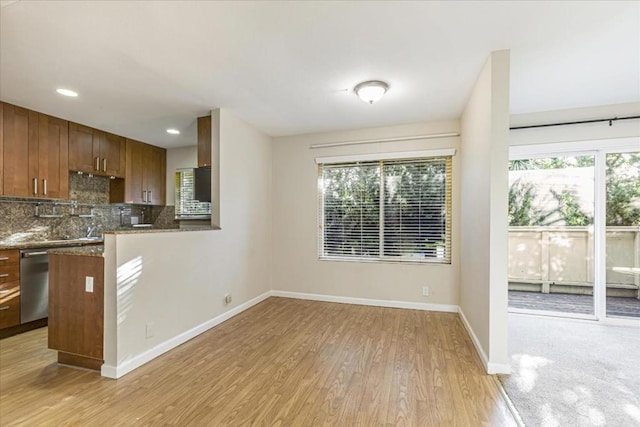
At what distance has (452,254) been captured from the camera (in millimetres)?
3770

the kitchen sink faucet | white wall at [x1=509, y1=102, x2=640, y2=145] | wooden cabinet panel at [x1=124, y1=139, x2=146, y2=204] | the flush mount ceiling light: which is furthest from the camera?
wooden cabinet panel at [x1=124, y1=139, x2=146, y2=204]

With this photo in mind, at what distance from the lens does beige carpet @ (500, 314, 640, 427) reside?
Result: 1.82m

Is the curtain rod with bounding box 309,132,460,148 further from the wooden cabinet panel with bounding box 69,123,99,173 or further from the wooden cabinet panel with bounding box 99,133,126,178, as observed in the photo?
the wooden cabinet panel with bounding box 69,123,99,173

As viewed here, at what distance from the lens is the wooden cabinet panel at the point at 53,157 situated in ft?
11.4

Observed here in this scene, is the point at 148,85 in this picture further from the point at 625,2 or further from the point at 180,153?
the point at 625,2

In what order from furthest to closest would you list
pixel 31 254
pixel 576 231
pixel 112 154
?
1. pixel 112 154
2. pixel 576 231
3. pixel 31 254

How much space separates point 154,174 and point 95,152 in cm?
Result: 99

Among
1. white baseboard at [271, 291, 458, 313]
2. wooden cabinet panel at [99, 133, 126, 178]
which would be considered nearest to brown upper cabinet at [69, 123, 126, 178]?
wooden cabinet panel at [99, 133, 126, 178]

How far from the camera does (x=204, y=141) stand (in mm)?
3586

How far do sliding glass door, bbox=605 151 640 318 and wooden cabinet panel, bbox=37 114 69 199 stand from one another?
6.93 meters

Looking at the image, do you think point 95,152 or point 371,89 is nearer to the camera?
point 371,89

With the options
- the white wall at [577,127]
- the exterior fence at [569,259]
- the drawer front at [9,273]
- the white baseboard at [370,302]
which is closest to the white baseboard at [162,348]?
the white baseboard at [370,302]

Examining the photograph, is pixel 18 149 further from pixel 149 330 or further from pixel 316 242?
pixel 316 242

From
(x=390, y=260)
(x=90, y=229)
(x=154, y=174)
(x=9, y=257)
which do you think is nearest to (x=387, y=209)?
(x=390, y=260)
